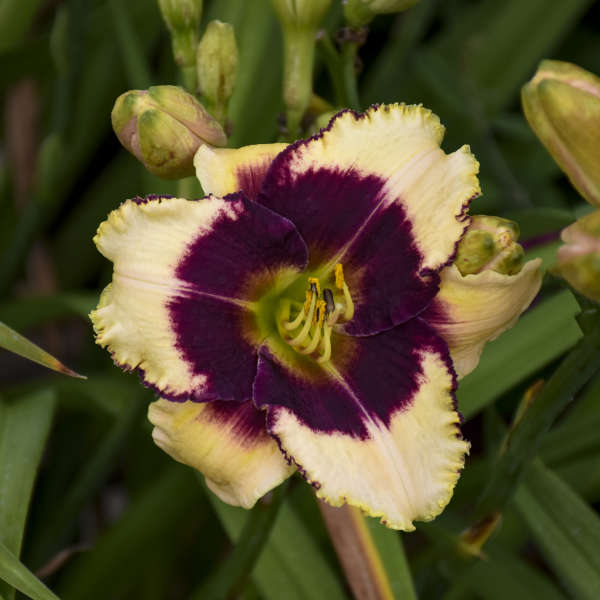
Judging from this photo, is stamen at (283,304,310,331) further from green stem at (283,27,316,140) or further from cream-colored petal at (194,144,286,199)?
green stem at (283,27,316,140)

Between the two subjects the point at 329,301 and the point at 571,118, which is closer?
the point at 571,118

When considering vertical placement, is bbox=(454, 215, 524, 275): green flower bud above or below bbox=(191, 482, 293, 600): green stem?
above

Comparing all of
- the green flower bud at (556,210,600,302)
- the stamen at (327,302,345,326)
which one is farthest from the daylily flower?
the green flower bud at (556,210,600,302)

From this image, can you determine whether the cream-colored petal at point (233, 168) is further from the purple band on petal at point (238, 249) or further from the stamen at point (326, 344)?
the stamen at point (326, 344)

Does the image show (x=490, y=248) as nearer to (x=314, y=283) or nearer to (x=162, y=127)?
(x=314, y=283)

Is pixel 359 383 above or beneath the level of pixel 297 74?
beneath

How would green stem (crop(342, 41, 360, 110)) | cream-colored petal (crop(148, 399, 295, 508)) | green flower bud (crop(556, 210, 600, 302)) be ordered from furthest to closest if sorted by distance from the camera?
green stem (crop(342, 41, 360, 110)) → cream-colored petal (crop(148, 399, 295, 508)) → green flower bud (crop(556, 210, 600, 302))

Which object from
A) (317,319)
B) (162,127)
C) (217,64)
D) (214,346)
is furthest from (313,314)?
(217,64)

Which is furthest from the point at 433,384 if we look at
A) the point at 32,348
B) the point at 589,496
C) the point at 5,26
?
the point at 5,26
